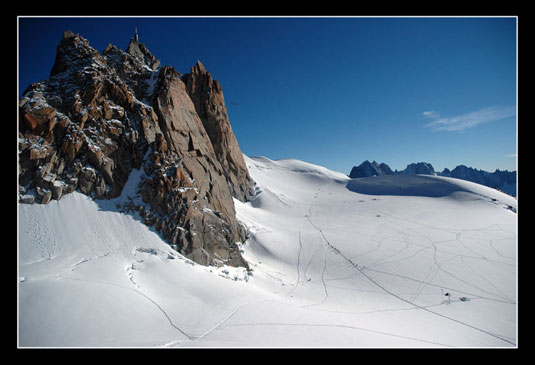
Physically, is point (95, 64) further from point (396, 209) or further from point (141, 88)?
point (396, 209)

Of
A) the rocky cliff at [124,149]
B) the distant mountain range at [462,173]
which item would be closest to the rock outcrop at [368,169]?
the distant mountain range at [462,173]

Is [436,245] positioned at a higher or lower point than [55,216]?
lower

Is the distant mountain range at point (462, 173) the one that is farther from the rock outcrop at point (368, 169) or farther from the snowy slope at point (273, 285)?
the snowy slope at point (273, 285)

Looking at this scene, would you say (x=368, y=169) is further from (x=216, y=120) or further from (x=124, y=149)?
(x=124, y=149)

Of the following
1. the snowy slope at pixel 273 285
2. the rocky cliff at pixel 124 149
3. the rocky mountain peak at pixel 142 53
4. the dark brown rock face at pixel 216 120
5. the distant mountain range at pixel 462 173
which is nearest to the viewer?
the snowy slope at pixel 273 285

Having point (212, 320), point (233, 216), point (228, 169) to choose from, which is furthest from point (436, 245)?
point (228, 169)
